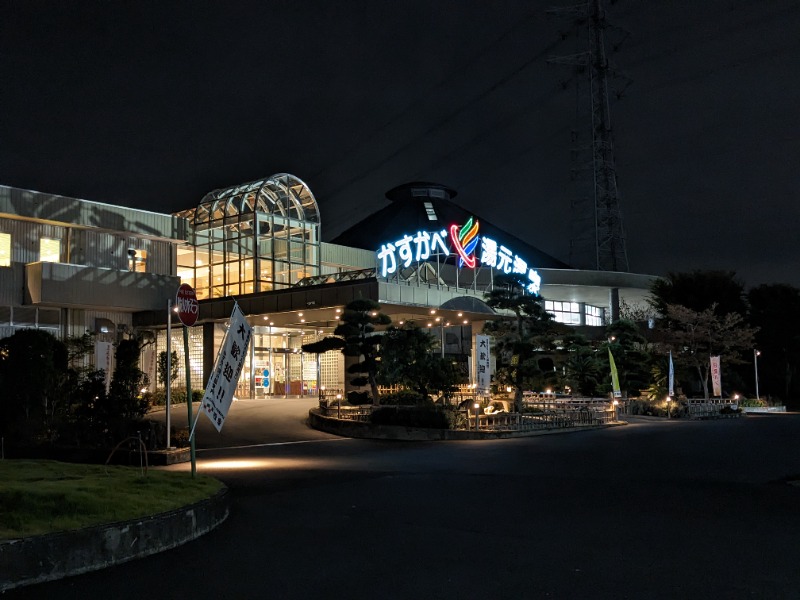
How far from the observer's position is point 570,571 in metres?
6.03

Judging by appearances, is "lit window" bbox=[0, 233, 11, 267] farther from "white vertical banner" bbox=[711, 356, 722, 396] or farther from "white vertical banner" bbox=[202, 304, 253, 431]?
"white vertical banner" bbox=[711, 356, 722, 396]

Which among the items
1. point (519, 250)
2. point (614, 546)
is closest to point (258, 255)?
point (614, 546)

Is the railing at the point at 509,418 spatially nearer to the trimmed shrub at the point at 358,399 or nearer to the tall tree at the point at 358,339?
the trimmed shrub at the point at 358,399

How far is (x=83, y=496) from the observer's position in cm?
746

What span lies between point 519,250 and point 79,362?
43.5 m

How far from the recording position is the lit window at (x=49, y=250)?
29.7m

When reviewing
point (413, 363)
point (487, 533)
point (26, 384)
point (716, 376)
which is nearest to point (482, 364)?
point (413, 363)

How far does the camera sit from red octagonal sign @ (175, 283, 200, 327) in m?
11.2

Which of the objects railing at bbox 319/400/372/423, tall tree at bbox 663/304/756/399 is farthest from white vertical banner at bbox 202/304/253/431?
tall tree at bbox 663/304/756/399

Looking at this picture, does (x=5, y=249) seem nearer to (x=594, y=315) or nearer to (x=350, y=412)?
(x=350, y=412)

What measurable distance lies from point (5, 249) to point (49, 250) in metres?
1.76

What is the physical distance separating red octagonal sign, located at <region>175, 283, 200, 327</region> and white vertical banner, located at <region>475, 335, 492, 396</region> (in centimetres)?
1295

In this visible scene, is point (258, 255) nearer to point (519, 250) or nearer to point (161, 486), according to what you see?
point (161, 486)

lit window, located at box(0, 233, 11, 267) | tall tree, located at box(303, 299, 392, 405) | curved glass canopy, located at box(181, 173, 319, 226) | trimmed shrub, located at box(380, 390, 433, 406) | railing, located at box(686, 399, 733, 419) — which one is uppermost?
curved glass canopy, located at box(181, 173, 319, 226)
